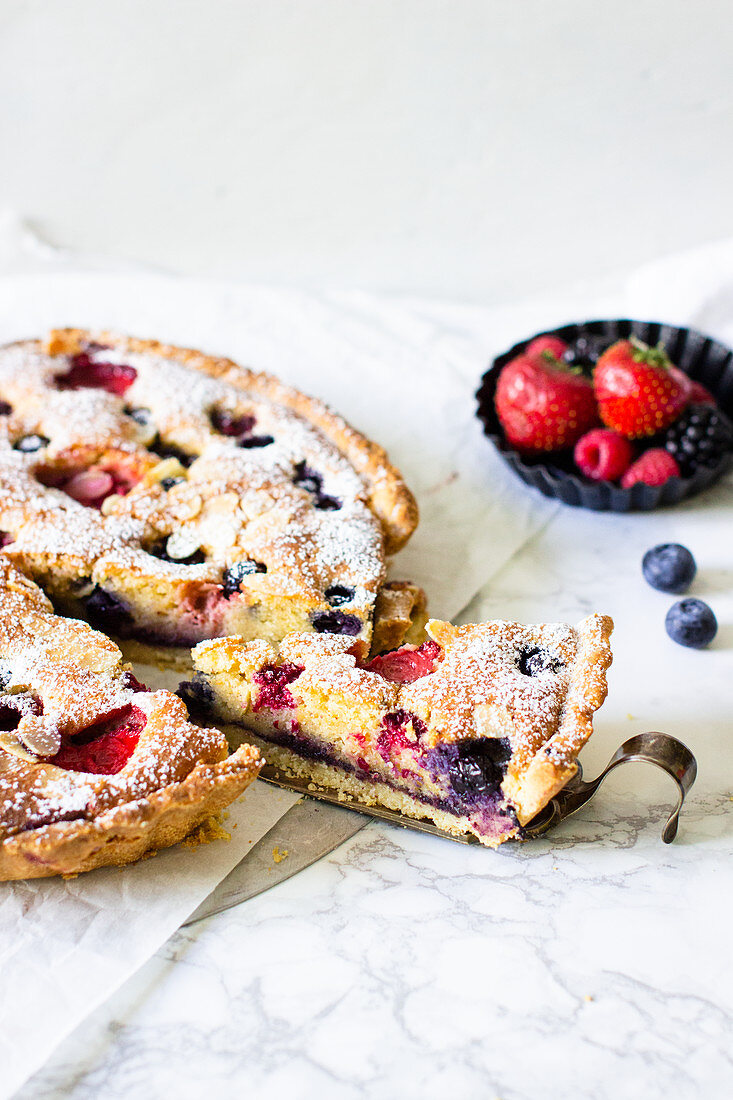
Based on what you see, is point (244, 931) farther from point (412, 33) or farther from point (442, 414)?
point (412, 33)

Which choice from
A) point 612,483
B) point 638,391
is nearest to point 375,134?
point 638,391

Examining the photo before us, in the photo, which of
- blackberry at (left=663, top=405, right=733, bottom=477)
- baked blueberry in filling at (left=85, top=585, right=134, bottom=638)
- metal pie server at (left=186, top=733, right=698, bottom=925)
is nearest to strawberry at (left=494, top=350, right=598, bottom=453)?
blackberry at (left=663, top=405, right=733, bottom=477)

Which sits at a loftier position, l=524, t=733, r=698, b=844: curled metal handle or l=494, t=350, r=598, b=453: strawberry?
l=494, t=350, r=598, b=453: strawberry

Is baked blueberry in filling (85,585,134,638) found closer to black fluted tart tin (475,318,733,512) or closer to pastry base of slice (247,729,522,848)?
pastry base of slice (247,729,522,848)

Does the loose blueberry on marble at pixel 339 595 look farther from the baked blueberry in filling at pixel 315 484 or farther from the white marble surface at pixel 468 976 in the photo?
the white marble surface at pixel 468 976

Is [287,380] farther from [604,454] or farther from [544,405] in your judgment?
[604,454]

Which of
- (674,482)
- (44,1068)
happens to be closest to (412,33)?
(674,482)
